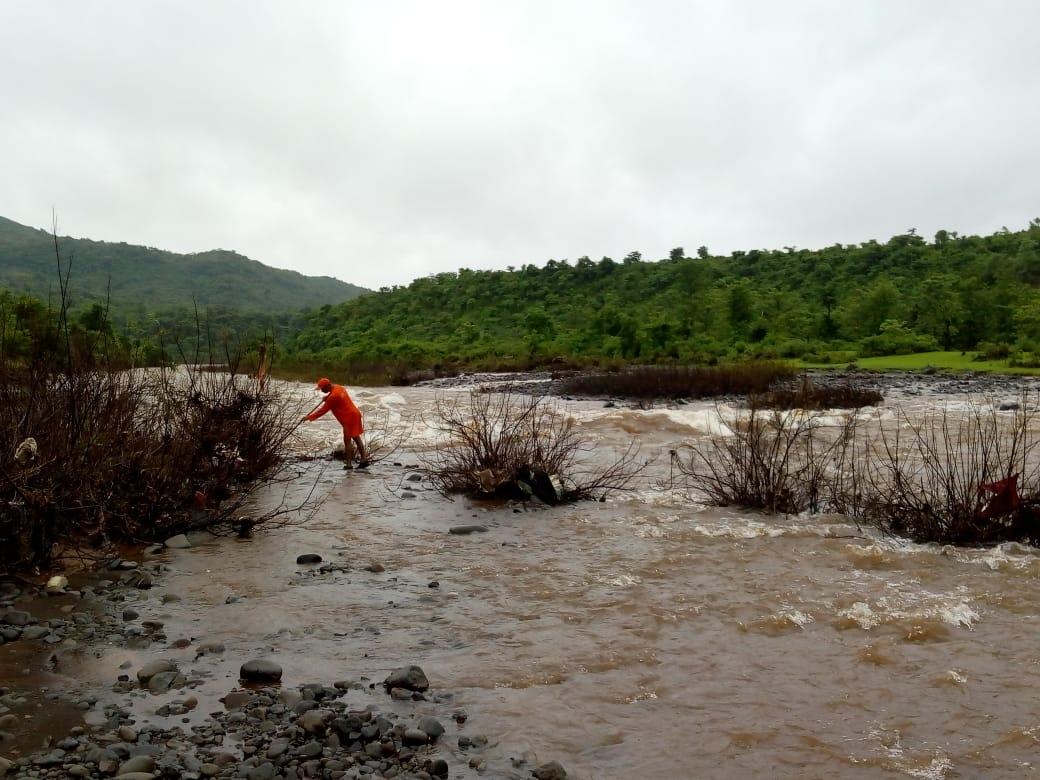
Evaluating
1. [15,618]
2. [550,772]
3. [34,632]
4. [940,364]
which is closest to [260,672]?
[34,632]

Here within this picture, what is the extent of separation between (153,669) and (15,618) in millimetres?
1539

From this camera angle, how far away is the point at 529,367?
5059 cm

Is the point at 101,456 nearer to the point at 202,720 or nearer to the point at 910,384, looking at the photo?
the point at 202,720

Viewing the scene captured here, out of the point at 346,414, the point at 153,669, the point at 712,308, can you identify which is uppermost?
the point at 712,308

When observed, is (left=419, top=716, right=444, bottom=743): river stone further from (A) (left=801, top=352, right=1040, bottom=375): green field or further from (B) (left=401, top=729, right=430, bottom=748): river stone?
(A) (left=801, top=352, right=1040, bottom=375): green field

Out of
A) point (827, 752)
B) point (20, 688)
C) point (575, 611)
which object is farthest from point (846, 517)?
point (20, 688)

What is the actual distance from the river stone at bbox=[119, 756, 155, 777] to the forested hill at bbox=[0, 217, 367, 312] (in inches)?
4723

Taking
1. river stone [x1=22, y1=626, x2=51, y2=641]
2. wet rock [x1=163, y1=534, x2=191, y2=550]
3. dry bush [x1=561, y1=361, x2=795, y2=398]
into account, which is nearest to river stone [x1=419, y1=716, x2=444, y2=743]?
river stone [x1=22, y1=626, x2=51, y2=641]

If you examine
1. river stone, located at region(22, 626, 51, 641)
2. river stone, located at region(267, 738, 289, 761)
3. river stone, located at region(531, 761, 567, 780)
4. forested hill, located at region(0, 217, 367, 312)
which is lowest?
river stone, located at region(531, 761, 567, 780)

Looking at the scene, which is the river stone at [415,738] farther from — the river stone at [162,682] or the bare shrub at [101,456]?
the bare shrub at [101,456]

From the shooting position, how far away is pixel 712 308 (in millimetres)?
60312

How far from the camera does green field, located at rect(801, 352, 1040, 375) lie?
110 ft

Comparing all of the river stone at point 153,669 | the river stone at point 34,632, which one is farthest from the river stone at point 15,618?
the river stone at point 153,669

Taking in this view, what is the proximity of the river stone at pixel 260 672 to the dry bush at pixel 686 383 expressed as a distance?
23152 millimetres
